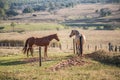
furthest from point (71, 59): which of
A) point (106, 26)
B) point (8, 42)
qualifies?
point (106, 26)

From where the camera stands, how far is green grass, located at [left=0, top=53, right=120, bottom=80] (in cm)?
1741

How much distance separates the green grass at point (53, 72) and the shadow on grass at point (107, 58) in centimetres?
78

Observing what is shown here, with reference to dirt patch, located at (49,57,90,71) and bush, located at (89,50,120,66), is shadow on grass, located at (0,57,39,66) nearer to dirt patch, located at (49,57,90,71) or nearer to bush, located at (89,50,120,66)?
dirt patch, located at (49,57,90,71)

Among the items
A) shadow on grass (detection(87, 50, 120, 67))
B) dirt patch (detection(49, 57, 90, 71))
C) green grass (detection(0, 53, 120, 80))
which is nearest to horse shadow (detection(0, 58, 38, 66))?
green grass (detection(0, 53, 120, 80))

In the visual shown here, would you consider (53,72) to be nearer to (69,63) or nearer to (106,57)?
(69,63)

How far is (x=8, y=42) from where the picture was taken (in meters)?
45.8

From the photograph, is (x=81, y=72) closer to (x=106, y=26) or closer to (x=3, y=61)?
(x=3, y=61)

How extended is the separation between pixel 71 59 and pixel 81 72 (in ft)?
10.9

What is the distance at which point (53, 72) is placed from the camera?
18719mm

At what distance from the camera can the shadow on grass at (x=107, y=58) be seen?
21927mm

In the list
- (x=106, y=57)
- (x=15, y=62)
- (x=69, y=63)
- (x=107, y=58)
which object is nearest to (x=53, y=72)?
(x=69, y=63)

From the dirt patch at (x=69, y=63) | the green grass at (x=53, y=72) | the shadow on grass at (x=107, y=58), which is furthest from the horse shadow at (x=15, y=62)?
the shadow on grass at (x=107, y=58)

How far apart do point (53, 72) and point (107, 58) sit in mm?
5796

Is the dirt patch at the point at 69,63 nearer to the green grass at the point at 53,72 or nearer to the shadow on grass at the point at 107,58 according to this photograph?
the green grass at the point at 53,72
